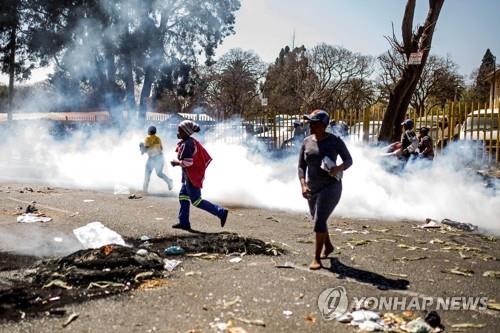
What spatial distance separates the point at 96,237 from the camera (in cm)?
581

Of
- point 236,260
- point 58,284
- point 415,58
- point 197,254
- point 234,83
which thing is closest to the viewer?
point 58,284

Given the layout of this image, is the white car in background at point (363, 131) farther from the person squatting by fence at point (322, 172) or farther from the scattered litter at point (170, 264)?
the scattered litter at point (170, 264)

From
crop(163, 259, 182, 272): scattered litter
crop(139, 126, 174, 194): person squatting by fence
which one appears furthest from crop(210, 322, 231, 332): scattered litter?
crop(139, 126, 174, 194): person squatting by fence

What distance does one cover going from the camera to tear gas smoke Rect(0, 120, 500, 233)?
28.7 ft

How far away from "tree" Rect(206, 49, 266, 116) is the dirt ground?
Answer: 38.2 meters

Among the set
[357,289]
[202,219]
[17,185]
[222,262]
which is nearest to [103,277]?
[222,262]

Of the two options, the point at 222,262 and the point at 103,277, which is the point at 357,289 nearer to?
the point at 222,262

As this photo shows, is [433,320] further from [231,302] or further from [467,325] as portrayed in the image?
[231,302]

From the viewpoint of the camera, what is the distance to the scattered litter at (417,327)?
336 centimetres

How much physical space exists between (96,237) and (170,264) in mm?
1451

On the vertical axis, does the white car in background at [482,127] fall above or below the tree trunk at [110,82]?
below

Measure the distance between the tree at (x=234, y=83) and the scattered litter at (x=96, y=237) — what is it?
39.7 meters

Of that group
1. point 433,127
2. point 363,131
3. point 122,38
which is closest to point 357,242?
point 363,131

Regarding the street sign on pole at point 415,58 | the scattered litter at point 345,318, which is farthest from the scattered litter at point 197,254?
the street sign on pole at point 415,58
